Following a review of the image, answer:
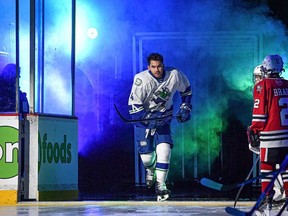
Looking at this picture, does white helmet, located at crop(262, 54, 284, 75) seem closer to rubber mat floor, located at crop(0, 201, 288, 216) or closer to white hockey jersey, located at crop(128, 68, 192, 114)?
rubber mat floor, located at crop(0, 201, 288, 216)

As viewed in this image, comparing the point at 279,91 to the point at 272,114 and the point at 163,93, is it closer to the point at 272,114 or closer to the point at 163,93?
the point at 272,114

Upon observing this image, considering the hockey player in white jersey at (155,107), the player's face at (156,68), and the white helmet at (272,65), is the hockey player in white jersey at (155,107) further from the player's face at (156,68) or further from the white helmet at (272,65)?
the white helmet at (272,65)

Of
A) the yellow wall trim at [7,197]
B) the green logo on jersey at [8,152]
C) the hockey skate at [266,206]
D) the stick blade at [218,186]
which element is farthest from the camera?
the green logo on jersey at [8,152]

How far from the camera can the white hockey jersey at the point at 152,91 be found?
36.4ft

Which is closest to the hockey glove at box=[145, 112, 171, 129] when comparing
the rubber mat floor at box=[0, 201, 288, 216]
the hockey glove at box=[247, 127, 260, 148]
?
the rubber mat floor at box=[0, 201, 288, 216]

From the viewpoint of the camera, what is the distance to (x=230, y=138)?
14.8 meters

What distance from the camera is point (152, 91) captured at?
11.1 m

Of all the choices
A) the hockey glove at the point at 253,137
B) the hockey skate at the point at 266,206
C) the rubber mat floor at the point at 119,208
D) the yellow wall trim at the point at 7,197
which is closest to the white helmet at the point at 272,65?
the hockey glove at the point at 253,137

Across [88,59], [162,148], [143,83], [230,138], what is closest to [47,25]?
[143,83]

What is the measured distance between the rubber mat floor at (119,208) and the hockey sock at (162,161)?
0.88 meters

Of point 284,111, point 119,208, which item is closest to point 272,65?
point 284,111

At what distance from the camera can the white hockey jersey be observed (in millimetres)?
11102

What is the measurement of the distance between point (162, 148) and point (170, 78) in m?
0.94

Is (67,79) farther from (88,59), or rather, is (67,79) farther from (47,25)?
(88,59)
